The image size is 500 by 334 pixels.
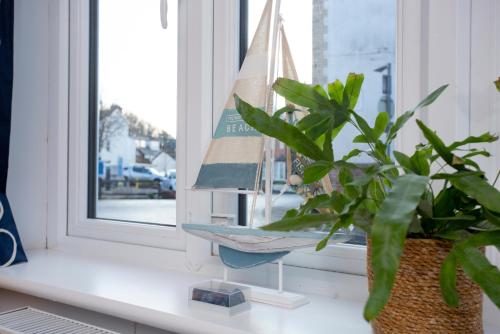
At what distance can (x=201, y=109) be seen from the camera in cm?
132

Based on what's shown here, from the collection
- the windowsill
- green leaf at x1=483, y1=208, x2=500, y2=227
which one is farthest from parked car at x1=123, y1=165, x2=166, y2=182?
green leaf at x1=483, y1=208, x2=500, y2=227

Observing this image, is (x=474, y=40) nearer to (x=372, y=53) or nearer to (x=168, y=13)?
(x=372, y=53)

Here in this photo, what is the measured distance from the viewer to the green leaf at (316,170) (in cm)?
70

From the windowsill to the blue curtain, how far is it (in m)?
0.06

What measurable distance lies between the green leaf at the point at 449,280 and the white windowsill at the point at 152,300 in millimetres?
293

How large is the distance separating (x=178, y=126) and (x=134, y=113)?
13.0 inches

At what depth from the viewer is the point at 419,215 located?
680 millimetres

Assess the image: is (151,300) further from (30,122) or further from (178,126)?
(30,122)

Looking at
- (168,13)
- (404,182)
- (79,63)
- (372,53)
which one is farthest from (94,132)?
(404,182)

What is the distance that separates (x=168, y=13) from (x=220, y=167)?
2.20ft

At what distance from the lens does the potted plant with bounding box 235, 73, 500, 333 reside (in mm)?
565

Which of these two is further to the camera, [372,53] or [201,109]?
[201,109]

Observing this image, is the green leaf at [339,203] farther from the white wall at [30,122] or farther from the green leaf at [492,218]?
the white wall at [30,122]

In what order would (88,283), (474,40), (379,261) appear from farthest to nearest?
(88,283), (474,40), (379,261)
